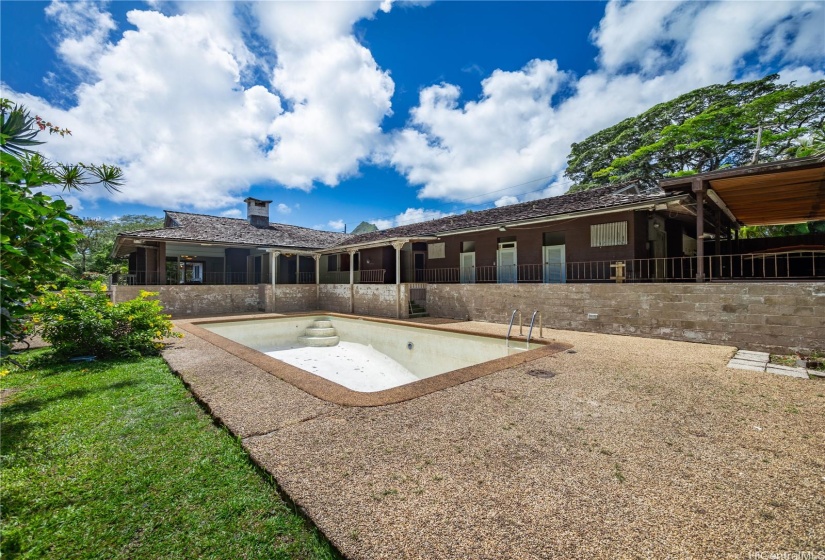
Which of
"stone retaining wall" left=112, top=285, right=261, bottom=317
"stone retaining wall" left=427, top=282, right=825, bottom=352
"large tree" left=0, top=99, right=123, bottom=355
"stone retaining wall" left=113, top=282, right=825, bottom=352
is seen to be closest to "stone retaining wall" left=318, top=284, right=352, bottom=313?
"stone retaining wall" left=113, top=282, right=825, bottom=352

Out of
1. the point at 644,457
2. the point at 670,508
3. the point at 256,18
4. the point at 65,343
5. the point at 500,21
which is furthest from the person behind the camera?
the point at 500,21

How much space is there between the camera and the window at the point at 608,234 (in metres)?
10.6

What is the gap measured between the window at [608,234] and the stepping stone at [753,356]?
480 centimetres

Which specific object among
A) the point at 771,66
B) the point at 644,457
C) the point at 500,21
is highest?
the point at 771,66

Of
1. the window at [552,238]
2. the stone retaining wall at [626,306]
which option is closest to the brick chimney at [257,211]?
the stone retaining wall at [626,306]

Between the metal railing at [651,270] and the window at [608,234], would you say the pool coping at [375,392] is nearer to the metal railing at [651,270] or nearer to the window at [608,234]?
the metal railing at [651,270]

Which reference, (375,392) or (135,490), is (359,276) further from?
(135,490)

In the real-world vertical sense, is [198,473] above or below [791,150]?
below

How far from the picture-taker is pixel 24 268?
8.16ft

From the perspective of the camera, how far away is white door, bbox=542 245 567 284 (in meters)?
12.1

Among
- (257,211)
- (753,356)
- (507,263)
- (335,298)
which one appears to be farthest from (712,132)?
(257,211)

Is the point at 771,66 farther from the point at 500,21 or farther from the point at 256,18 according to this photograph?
the point at 256,18

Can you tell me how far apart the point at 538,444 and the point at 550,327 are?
7.94 metres

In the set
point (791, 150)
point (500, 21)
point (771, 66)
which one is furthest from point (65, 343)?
point (771, 66)
